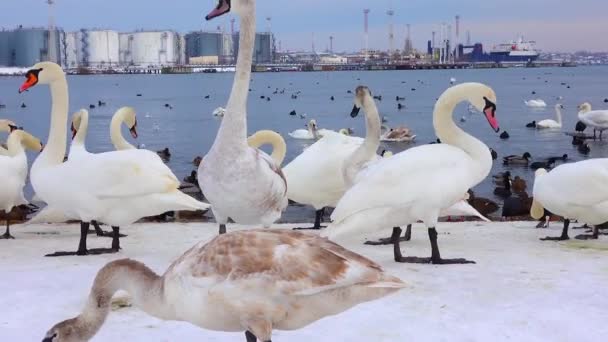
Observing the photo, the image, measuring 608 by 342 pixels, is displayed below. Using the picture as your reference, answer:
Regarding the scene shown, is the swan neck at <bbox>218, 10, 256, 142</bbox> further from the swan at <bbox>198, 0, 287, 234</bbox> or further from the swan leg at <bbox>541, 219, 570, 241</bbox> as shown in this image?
the swan leg at <bbox>541, 219, 570, 241</bbox>

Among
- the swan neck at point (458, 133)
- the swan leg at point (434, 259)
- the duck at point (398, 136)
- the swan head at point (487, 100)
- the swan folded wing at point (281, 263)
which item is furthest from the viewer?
the duck at point (398, 136)

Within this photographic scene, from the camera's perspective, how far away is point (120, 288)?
4.02m

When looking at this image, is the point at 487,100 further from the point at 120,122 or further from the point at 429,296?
the point at 120,122

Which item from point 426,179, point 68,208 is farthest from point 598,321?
point 68,208

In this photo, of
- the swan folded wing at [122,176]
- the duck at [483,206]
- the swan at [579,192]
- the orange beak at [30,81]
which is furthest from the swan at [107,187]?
the duck at [483,206]

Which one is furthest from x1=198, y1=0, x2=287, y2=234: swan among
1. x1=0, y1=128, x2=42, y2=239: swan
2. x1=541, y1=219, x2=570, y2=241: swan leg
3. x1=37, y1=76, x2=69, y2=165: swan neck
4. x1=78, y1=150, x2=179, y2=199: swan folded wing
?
x1=0, y1=128, x2=42, y2=239: swan

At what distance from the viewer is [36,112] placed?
63750 millimetres

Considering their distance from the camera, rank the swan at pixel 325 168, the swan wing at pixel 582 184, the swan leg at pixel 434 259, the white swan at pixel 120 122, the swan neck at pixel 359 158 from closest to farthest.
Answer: the swan leg at pixel 434 259, the swan wing at pixel 582 184, the swan neck at pixel 359 158, the swan at pixel 325 168, the white swan at pixel 120 122

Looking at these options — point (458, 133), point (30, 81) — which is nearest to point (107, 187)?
point (30, 81)

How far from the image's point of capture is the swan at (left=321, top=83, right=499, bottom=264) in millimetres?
6719

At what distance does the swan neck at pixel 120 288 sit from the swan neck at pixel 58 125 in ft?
13.9

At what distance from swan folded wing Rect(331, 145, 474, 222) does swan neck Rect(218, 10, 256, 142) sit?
1028 mm

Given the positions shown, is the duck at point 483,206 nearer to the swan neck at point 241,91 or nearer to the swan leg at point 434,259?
the swan leg at point 434,259

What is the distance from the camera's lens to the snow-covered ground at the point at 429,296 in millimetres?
4996
